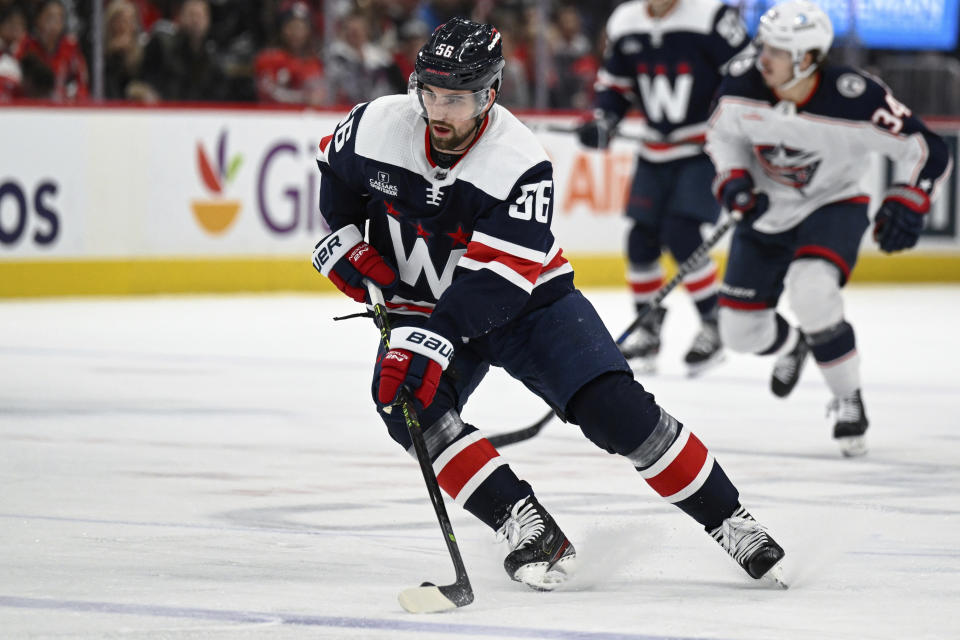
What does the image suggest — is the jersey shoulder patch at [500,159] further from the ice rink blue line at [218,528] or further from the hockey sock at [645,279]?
the hockey sock at [645,279]

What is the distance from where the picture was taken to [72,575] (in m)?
2.82

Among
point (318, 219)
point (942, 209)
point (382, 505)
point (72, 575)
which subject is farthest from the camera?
point (942, 209)

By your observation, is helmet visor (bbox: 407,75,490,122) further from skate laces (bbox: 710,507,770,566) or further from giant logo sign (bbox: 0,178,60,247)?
giant logo sign (bbox: 0,178,60,247)

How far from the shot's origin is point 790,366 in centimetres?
528

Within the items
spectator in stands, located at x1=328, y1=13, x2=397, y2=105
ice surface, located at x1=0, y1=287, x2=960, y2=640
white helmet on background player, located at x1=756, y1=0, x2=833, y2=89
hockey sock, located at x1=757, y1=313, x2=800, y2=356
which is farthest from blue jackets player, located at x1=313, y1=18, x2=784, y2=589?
spectator in stands, located at x1=328, y1=13, x2=397, y2=105

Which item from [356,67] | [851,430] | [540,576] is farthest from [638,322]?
[356,67]

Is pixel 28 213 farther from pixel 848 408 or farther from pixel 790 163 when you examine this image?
pixel 848 408

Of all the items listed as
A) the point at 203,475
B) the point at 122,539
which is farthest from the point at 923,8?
the point at 122,539

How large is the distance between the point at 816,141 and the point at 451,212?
210cm

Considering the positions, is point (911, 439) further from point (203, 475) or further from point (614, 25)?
point (614, 25)

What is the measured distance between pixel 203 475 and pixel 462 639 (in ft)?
5.24

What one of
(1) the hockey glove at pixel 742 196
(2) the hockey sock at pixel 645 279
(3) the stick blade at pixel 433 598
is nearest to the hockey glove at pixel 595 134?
(2) the hockey sock at pixel 645 279

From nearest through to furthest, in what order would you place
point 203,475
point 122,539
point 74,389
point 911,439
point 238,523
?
point 122,539
point 238,523
point 203,475
point 911,439
point 74,389

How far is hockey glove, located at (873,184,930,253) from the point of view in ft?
→ 14.8
